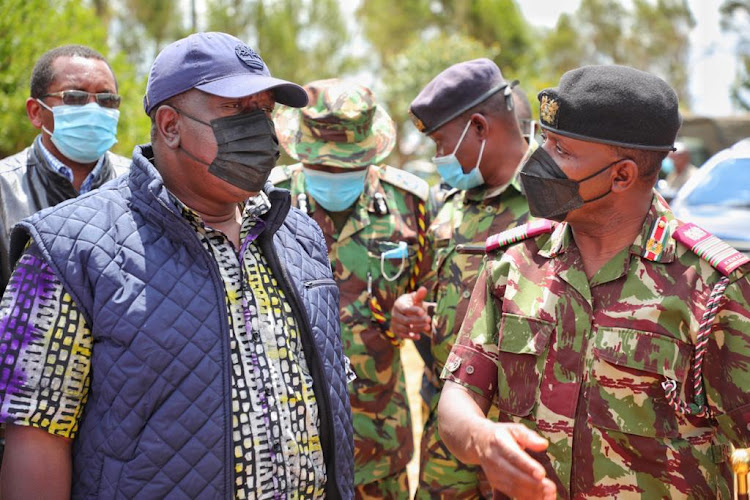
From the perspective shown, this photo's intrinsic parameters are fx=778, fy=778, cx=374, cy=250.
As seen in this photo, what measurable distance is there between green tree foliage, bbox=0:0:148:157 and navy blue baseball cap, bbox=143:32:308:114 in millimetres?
6603

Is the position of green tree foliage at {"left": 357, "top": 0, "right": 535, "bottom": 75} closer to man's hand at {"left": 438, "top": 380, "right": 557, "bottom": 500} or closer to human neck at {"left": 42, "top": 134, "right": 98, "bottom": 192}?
human neck at {"left": 42, "top": 134, "right": 98, "bottom": 192}

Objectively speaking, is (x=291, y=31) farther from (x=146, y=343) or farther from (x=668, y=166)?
(x=146, y=343)

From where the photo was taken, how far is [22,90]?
8148 millimetres

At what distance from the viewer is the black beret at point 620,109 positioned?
221 centimetres

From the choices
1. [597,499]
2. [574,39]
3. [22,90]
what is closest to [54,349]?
[597,499]

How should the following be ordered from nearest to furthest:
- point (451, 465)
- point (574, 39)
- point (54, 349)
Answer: point (54, 349)
point (451, 465)
point (574, 39)

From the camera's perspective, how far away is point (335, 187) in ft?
12.6

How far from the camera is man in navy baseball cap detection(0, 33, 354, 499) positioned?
1.89 metres

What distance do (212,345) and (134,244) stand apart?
33 centimetres

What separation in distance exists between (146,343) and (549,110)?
1339mm

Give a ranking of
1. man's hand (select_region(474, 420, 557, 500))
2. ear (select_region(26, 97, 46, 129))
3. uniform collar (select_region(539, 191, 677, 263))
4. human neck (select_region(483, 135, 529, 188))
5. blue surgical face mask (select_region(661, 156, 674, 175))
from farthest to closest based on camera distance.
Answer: blue surgical face mask (select_region(661, 156, 674, 175)) → ear (select_region(26, 97, 46, 129)) → human neck (select_region(483, 135, 529, 188)) → uniform collar (select_region(539, 191, 677, 263)) → man's hand (select_region(474, 420, 557, 500))

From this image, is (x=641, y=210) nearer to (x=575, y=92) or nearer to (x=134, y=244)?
(x=575, y=92)

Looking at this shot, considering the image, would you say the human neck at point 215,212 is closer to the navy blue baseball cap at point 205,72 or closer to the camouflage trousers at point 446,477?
the navy blue baseball cap at point 205,72

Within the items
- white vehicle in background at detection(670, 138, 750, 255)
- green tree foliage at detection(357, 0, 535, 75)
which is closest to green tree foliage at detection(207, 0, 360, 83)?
green tree foliage at detection(357, 0, 535, 75)
